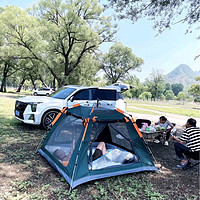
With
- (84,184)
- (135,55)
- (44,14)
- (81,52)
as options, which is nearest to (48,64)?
(81,52)

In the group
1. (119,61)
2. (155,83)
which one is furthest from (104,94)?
(155,83)

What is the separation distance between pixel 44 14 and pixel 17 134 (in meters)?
18.1

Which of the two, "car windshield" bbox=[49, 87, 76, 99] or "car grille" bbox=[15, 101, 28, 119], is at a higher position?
"car windshield" bbox=[49, 87, 76, 99]

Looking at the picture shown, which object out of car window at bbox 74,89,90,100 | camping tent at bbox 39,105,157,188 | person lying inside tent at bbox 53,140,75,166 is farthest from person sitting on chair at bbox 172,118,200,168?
car window at bbox 74,89,90,100

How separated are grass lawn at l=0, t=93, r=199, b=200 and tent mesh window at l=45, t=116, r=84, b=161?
365 mm

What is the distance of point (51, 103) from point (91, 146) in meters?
3.44

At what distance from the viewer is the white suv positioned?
6625 millimetres

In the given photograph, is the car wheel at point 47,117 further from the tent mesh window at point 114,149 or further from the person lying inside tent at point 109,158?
the person lying inside tent at point 109,158

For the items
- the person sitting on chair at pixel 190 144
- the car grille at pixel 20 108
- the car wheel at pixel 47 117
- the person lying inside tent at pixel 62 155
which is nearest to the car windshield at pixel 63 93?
the car wheel at pixel 47 117

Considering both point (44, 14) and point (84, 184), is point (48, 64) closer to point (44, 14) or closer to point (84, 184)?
point (44, 14)

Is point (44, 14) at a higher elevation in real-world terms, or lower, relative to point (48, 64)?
higher

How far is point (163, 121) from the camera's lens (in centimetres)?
625

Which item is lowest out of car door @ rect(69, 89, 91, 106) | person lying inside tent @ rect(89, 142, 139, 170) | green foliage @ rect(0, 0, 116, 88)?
person lying inside tent @ rect(89, 142, 139, 170)

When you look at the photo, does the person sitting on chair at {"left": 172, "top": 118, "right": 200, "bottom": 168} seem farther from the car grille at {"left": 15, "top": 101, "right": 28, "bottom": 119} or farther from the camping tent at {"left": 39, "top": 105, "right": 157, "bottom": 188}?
the car grille at {"left": 15, "top": 101, "right": 28, "bottom": 119}
